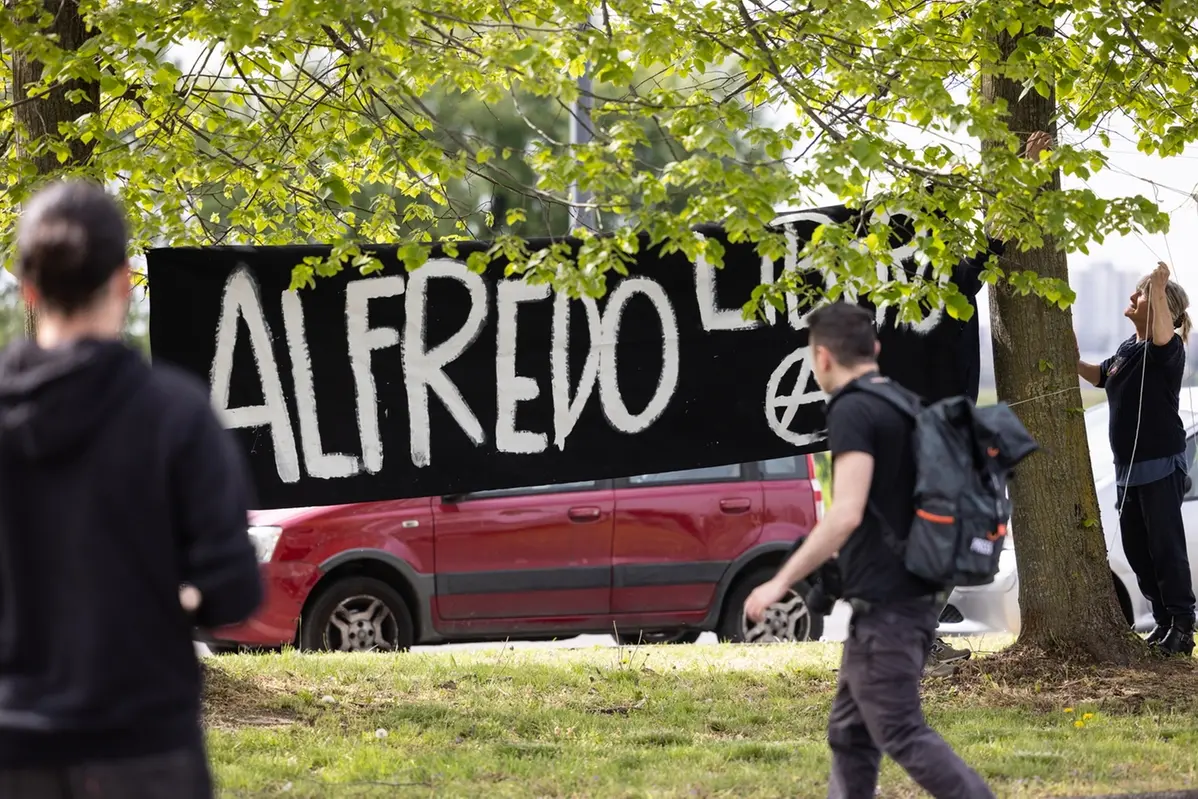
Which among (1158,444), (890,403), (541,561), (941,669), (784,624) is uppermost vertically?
(890,403)

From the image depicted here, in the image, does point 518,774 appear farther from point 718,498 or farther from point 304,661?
point 718,498

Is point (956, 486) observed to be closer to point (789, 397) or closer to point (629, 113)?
point (629, 113)

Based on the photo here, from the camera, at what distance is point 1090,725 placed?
6410mm

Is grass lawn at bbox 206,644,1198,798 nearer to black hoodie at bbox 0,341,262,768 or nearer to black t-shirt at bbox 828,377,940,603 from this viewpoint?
black t-shirt at bbox 828,377,940,603

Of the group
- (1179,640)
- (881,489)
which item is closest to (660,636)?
(1179,640)

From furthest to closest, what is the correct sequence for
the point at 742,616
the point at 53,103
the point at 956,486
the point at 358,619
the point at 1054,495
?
the point at 742,616 → the point at 358,619 → the point at 1054,495 → the point at 53,103 → the point at 956,486

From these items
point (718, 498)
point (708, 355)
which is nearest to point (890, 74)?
point (708, 355)

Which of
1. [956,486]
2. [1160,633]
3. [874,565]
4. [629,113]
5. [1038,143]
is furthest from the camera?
[1160,633]

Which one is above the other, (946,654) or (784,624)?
(946,654)

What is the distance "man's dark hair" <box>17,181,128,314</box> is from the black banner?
14.5ft

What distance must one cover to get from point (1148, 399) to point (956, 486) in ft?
13.3

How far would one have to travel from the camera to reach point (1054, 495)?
24.6ft

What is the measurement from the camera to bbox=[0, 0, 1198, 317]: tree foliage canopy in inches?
231

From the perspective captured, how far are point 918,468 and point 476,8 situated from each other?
4310mm
